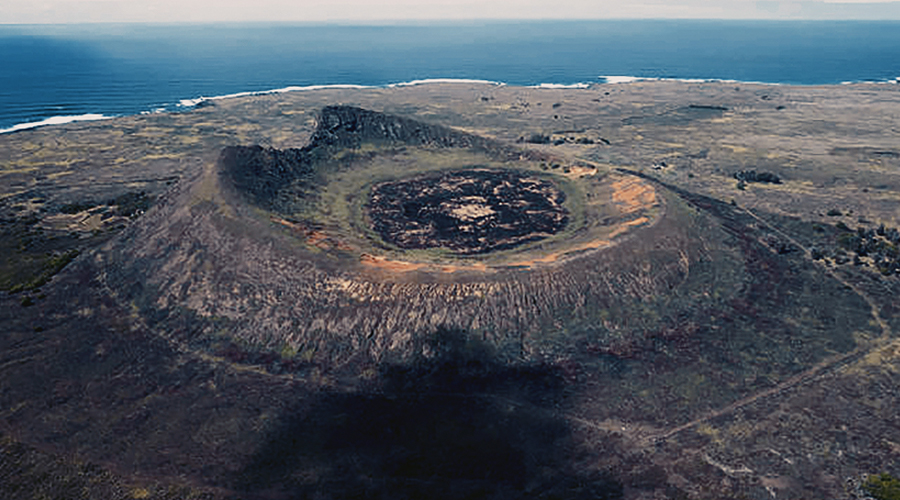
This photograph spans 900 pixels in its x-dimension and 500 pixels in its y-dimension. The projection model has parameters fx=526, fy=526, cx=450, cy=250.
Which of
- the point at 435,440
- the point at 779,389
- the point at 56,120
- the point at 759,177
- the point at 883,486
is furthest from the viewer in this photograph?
the point at 56,120

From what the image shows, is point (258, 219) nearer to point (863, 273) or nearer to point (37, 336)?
point (37, 336)

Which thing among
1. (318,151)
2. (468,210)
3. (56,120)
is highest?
(56,120)

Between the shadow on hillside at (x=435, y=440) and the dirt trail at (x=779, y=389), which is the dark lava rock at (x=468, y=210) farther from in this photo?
the dirt trail at (x=779, y=389)

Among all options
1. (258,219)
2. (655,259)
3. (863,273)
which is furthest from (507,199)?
(863,273)

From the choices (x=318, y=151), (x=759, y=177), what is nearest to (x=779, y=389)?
(x=759, y=177)

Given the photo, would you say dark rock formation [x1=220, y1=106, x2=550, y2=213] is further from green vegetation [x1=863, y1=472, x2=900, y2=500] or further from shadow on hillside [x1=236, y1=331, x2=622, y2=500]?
green vegetation [x1=863, y1=472, x2=900, y2=500]

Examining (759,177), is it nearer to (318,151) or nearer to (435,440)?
(318,151)

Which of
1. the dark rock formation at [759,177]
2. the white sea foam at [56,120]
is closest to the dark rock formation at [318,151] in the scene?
the dark rock formation at [759,177]
